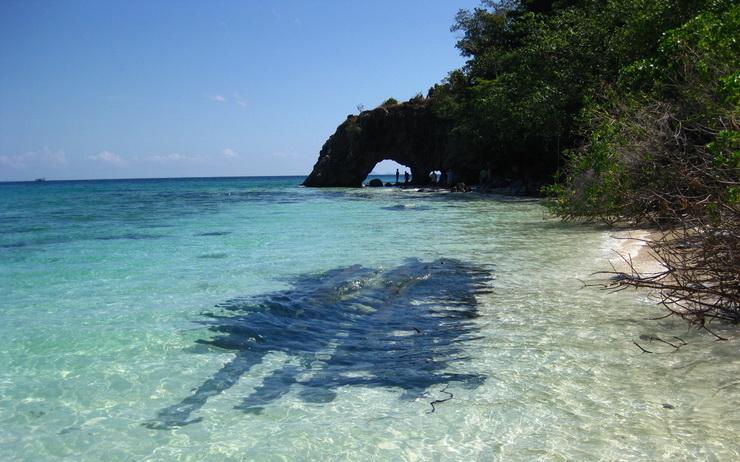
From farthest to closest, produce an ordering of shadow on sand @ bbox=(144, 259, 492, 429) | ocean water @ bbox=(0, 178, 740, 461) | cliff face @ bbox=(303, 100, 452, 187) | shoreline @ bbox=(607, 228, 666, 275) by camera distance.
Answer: cliff face @ bbox=(303, 100, 452, 187) < shoreline @ bbox=(607, 228, 666, 275) < shadow on sand @ bbox=(144, 259, 492, 429) < ocean water @ bbox=(0, 178, 740, 461)

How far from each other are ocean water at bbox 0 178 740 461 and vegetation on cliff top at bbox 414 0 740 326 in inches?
42.3

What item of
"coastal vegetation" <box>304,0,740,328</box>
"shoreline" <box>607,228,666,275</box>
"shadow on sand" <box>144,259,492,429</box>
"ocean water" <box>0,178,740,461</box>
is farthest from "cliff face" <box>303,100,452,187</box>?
"ocean water" <box>0,178,740,461</box>

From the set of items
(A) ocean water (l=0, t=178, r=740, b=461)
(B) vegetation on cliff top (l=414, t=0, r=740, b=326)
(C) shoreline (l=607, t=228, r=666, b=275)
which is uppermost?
(B) vegetation on cliff top (l=414, t=0, r=740, b=326)

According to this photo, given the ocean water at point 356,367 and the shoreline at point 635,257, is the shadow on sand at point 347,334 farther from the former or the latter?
the shoreline at point 635,257

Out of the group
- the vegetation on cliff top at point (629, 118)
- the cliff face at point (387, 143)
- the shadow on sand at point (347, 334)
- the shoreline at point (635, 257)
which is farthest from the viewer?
the cliff face at point (387, 143)

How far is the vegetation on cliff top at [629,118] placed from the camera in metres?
5.74

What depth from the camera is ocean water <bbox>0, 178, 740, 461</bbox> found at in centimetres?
405

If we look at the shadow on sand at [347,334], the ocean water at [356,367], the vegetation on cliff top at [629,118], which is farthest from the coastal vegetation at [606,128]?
the shadow on sand at [347,334]

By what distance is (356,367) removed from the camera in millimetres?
5527

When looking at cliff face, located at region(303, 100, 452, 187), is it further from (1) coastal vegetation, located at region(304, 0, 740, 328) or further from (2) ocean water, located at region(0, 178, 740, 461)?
(2) ocean water, located at region(0, 178, 740, 461)

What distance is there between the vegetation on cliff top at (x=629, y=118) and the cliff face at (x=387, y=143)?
126 inches

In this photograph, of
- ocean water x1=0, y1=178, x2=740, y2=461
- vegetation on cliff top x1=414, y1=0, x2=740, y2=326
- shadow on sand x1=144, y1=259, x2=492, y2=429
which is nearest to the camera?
ocean water x1=0, y1=178, x2=740, y2=461

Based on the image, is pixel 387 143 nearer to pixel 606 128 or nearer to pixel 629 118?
pixel 606 128

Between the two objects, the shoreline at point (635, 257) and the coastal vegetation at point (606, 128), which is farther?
the shoreline at point (635, 257)
